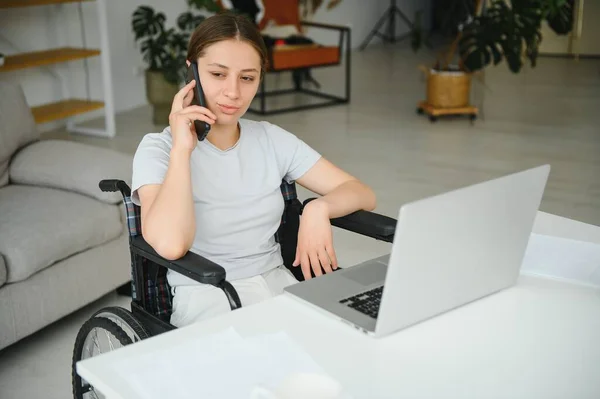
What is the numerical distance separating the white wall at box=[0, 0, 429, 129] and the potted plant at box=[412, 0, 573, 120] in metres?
2.25

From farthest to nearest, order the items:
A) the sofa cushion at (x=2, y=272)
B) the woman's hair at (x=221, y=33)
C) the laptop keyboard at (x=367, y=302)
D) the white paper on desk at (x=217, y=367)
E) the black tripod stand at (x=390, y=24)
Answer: the black tripod stand at (x=390, y=24), the sofa cushion at (x=2, y=272), the woman's hair at (x=221, y=33), the laptop keyboard at (x=367, y=302), the white paper on desk at (x=217, y=367)

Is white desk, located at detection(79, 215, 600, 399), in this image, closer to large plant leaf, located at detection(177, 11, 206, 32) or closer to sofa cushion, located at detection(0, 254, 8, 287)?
sofa cushion, located at detection(0, 254, 8, 287)

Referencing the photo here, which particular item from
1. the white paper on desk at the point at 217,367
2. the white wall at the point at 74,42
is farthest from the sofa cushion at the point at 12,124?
the white wall at the point at 74,42

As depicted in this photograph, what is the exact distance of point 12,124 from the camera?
297cm

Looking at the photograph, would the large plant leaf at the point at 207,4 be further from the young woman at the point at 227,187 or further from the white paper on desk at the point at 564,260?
the white paper on desk at the point at 564,260

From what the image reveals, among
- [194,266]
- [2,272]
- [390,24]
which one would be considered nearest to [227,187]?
[194,266]

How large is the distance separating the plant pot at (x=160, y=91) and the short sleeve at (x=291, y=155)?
3.69 metres

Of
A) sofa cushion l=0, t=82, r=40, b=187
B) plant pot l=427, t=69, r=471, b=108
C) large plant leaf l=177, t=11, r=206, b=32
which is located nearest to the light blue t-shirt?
sofa cushion l=0, t=82, r=40, b=187

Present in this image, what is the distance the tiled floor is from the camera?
262cm

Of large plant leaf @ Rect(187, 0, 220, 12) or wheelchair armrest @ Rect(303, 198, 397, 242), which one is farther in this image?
large plant leaf @ Rect(187, 0, 220, 12)

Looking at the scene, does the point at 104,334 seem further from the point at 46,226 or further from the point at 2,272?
the point at 46,226

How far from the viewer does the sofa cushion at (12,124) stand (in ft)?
9.61

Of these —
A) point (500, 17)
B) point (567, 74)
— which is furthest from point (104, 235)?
point (567, 74)

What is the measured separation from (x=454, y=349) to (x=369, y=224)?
2.04ft
